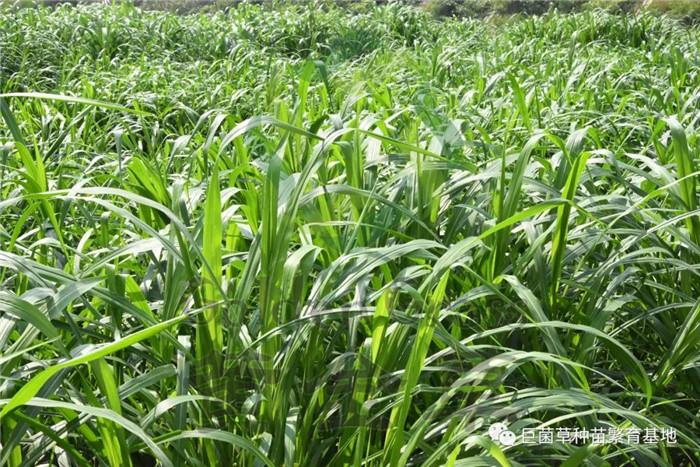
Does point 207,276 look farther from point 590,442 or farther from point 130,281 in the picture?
point 590,442

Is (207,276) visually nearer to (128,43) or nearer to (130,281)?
(130,281)

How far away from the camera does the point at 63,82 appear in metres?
3.39

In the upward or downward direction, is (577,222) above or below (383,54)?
above

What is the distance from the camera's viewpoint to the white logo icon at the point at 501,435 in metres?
0.89

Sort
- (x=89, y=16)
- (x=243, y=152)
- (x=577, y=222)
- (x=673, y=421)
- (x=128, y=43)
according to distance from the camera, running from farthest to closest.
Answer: (x=89, y=16)
(x=128, y=43)
(x=243, y=152)
(x=577, y=222)
(x=673, y=421)

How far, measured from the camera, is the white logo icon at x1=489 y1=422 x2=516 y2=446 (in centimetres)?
89

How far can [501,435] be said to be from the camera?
89cm

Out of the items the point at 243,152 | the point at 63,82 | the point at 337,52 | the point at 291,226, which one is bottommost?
the point at 337,52

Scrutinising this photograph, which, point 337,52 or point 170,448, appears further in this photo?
point 337,52

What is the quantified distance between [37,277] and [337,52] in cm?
424

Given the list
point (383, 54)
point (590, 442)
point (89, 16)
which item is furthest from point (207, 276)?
point (89, 16)

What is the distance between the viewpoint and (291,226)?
3.25 ft

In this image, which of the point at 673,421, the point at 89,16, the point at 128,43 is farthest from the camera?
the point at 89,16

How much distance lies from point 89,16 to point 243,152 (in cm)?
440
